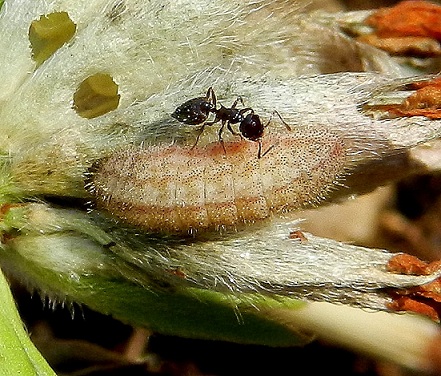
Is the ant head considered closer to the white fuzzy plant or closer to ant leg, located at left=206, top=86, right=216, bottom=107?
the white fuzzy plant

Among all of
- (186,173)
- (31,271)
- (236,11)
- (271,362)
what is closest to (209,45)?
(236,11)

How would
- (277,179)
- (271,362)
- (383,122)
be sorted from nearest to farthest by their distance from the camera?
(277,179) → (383,122) → (271,362)

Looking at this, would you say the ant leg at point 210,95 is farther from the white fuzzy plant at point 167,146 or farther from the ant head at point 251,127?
the ant head at point 251,127

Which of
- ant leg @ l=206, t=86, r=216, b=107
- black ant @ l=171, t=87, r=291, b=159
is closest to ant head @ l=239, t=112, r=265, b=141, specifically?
black ant @ l=171, t=87, r=291, b=159

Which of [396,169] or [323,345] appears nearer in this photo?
[396,169]

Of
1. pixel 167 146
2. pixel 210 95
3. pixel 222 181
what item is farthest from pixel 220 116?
pixel 222 181

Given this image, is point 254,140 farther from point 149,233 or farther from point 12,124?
point 12,124
